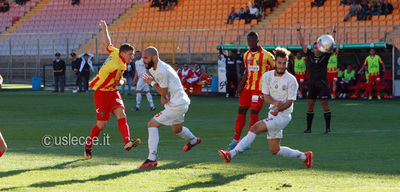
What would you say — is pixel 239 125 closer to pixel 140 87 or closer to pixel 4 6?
pixel 140 87

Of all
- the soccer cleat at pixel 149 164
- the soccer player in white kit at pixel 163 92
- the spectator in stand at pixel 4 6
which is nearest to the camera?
the soccer cleat at pixel 149 164

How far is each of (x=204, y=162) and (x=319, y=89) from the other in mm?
4941

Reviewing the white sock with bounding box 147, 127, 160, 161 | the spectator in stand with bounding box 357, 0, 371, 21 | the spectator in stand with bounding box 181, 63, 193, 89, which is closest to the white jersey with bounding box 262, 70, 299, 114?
the white sock with bounding box 147, 127, 160, 161

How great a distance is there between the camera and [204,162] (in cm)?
912

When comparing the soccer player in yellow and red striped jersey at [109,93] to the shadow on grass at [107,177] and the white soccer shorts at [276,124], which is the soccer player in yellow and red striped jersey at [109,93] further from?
the white soccer shorts at [276,124]

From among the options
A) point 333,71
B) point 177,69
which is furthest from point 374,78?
point 177,69

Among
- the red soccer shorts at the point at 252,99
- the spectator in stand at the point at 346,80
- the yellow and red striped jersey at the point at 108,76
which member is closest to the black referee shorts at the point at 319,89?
the red soccer shorts at the point at 252,99

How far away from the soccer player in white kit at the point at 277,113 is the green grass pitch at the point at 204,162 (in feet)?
0.74

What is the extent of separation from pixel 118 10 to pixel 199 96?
18.7 metres

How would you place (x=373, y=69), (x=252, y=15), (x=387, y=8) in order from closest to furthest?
(x=373, y=69), (x=387, y=8), (x=252, y=15)

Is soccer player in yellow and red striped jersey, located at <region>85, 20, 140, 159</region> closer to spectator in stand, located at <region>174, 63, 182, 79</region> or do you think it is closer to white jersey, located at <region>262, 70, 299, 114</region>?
white jersey, located at <region>262, 70, 299, 114</region>

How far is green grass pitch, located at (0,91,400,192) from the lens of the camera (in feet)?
23.9

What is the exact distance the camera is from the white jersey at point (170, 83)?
29.1 feet

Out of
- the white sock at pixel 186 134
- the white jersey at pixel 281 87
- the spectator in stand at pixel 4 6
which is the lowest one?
the white sock at pixel 186 134
